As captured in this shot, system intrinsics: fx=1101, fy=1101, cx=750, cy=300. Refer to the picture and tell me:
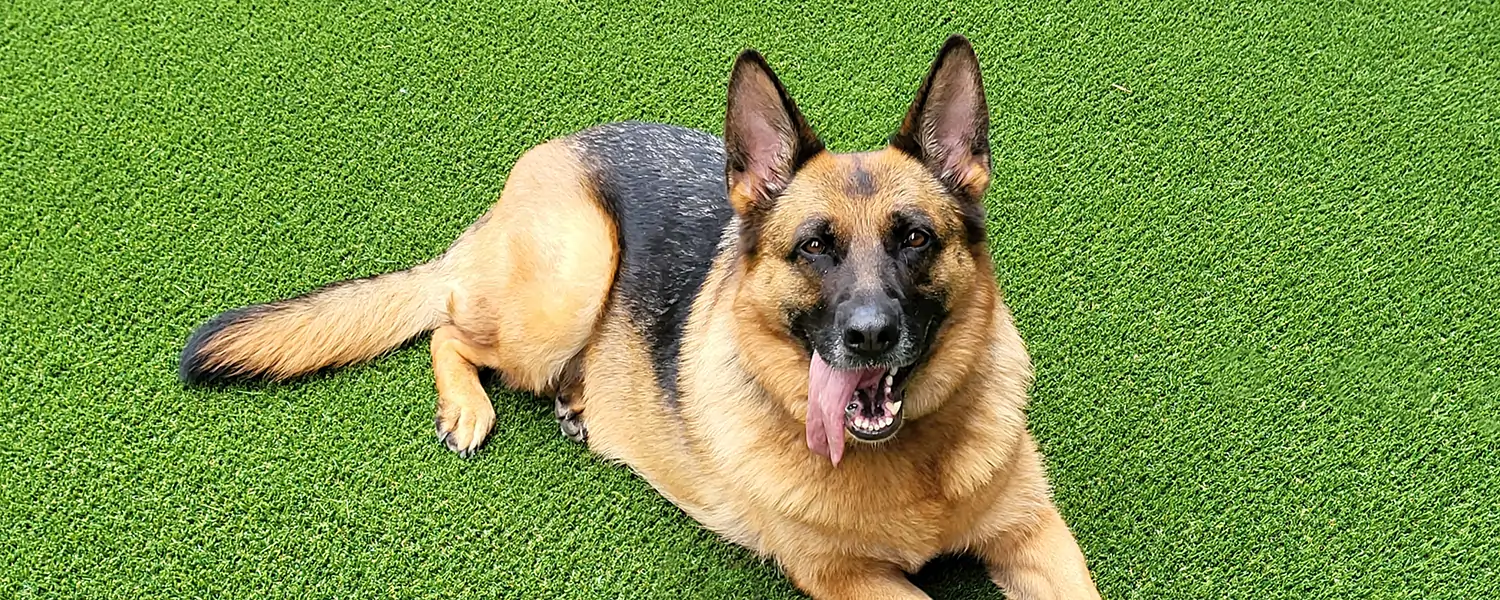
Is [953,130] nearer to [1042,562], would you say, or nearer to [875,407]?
[875,407]

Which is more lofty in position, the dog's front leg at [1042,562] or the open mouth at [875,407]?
the open mouth at [875,407]

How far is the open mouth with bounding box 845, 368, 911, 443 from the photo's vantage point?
2701mm

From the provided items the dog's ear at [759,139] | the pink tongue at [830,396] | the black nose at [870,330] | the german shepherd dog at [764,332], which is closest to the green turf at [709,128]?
the german shepherd dog at [764,332]

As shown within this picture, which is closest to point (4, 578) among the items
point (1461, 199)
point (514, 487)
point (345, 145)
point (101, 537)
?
point (101, 537)

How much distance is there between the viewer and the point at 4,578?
10.6 ft

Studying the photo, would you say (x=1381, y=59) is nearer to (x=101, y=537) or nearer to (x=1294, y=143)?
(x=1294, y=143)

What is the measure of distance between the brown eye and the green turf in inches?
44.1

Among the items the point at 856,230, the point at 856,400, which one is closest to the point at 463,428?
the point at 856,400

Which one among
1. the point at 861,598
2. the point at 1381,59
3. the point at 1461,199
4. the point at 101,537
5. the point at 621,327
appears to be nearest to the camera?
the point at 861,598

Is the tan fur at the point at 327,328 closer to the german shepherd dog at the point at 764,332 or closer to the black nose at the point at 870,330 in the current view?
the german shepherd dog at the point at 764,332

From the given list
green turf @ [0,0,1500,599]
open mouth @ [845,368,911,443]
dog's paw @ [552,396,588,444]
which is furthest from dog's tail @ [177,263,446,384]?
open mouth @ [845,368,911,443]

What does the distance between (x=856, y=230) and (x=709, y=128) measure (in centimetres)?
194

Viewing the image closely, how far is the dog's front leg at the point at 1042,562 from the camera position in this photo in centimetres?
305

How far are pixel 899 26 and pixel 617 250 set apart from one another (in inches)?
77.3
